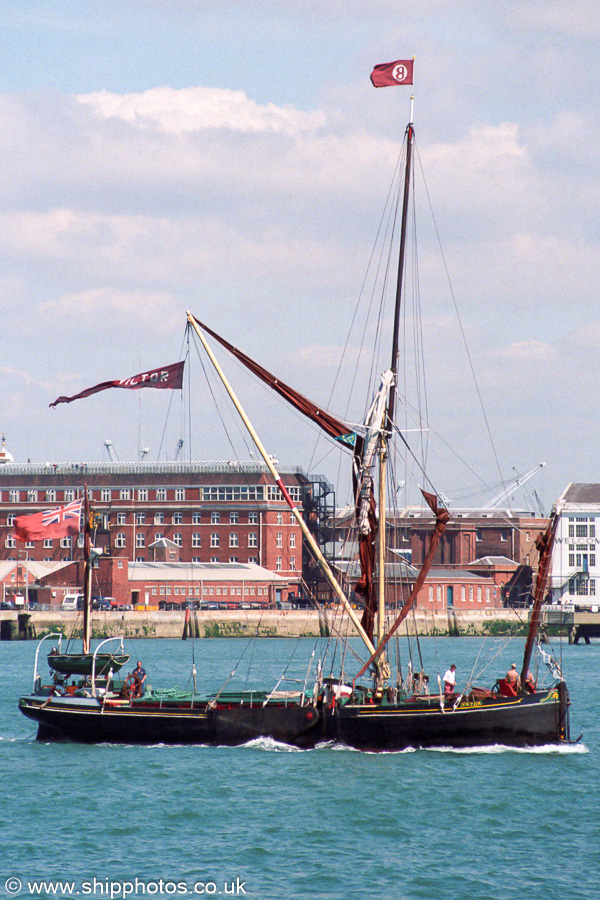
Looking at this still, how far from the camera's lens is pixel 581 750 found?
1841 inches

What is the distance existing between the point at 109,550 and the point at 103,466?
17.4m

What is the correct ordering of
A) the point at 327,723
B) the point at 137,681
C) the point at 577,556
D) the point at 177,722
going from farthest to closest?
the point at 577,556 → the point at 137,681 → the point at 177,722 → the point at 327,723

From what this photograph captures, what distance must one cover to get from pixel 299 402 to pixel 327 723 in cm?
1219

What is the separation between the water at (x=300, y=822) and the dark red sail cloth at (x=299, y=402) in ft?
38.7

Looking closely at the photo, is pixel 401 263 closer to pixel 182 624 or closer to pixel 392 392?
pixel 392 392

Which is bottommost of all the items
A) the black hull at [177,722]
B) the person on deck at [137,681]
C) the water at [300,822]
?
the water at [300,822]

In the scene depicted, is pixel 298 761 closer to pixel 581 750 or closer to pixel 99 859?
pixel 581 750

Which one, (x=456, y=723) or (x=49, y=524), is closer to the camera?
(x=456, y=723)

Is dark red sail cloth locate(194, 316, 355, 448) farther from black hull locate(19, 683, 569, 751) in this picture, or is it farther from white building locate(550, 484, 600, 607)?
white building locate(550, 484, 600, 607)

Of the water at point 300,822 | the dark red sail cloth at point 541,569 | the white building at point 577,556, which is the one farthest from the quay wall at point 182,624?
the water at point 300,822

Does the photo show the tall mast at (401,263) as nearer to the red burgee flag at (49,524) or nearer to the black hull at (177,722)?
the black hull at (177,722)

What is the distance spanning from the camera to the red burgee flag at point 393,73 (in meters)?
48.4

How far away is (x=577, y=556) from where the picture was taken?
6934 inches

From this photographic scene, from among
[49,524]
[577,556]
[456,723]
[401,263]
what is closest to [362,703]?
[456,723]
